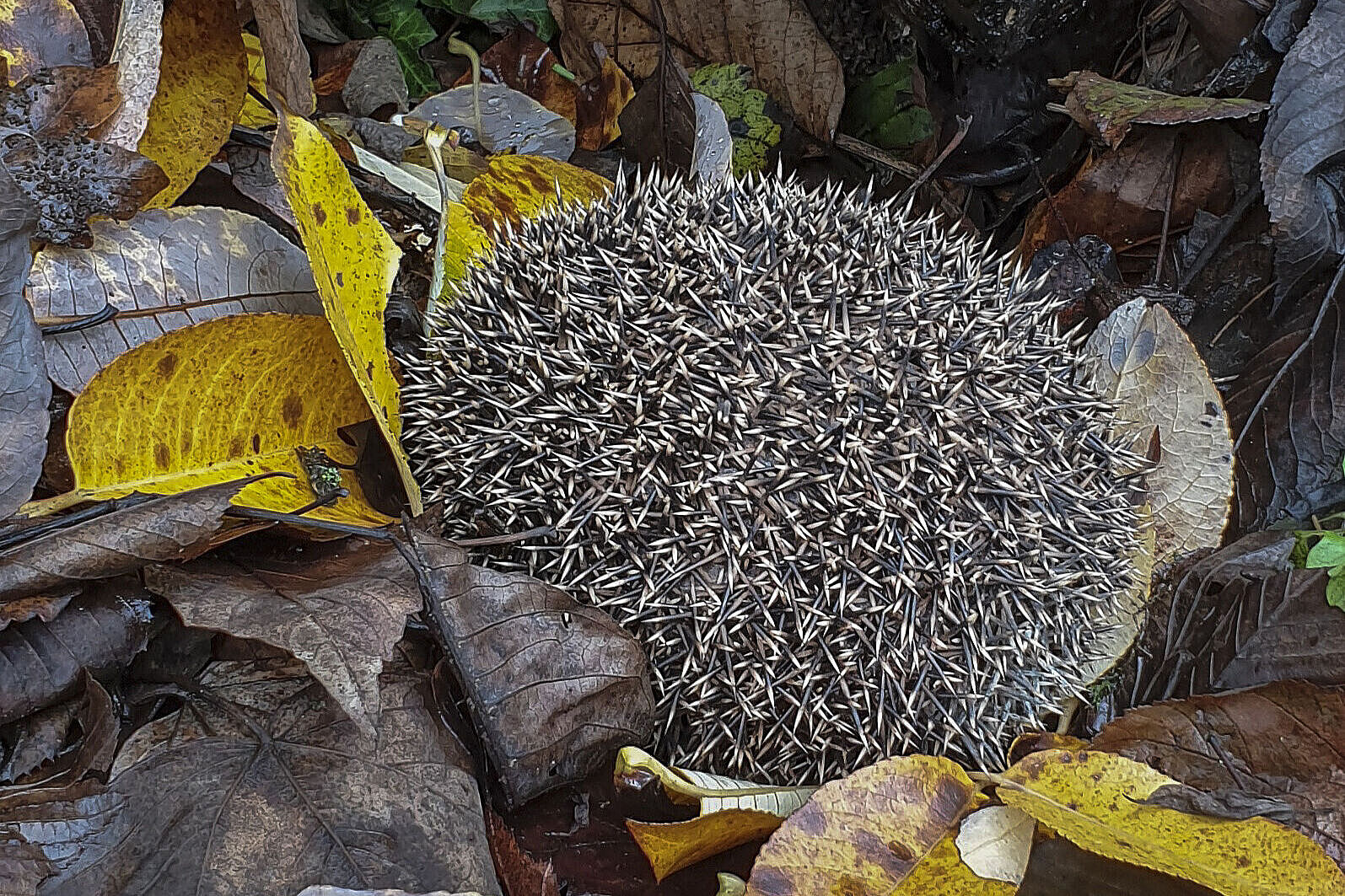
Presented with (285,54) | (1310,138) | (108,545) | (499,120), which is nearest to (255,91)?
(285,54)

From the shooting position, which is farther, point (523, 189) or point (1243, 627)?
point (523, 189)

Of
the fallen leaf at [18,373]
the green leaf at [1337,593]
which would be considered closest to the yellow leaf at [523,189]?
the fallen leaf at [18,373]

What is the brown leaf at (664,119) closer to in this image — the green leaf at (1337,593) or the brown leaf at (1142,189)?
the brown leaf at (1142,189)

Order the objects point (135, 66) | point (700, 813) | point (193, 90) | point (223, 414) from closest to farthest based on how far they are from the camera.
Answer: point (700, 813) < point (223, 414) < point (135, 66) < point (193, 90)

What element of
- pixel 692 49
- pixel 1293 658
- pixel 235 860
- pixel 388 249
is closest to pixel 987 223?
pixel 692 49

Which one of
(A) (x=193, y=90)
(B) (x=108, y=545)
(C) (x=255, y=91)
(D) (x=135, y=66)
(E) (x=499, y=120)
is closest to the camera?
(B) (x=108, y=545)

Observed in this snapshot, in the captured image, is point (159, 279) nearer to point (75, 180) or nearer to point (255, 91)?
point (75, 180)

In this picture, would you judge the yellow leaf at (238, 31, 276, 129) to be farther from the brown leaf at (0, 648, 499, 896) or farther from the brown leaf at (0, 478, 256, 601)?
the brown leaf at (0, 648, 499, 896)

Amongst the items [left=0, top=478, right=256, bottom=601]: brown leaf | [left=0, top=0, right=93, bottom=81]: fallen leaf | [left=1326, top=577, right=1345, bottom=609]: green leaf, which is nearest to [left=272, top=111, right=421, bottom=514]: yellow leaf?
[left=0, top=478, right=256, bottom=601]: brown leaf
